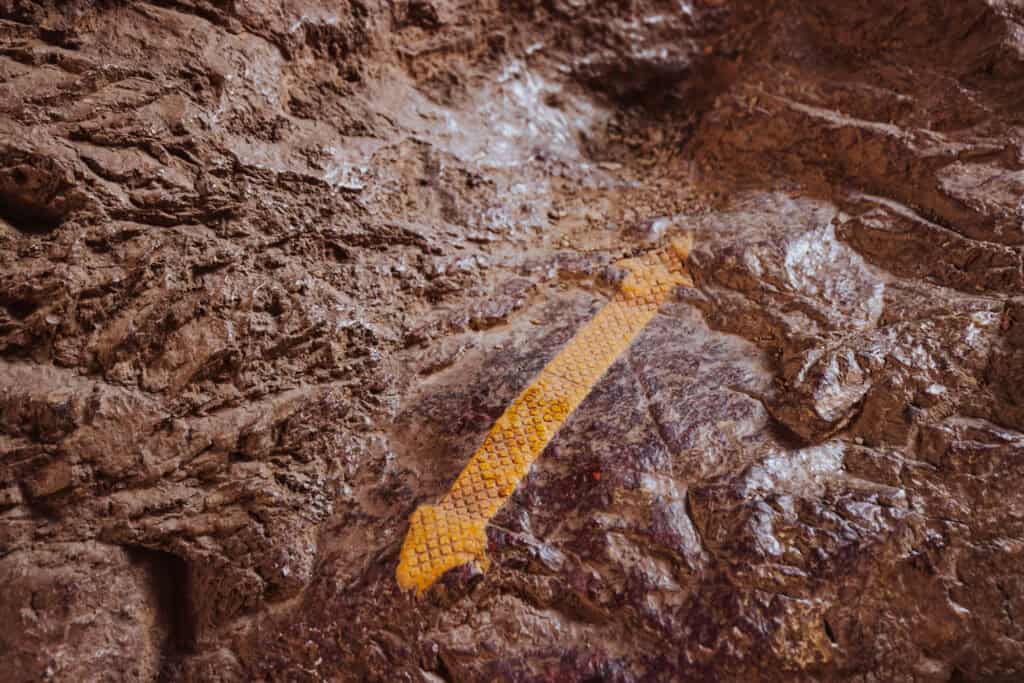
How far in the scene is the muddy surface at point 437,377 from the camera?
1.65m


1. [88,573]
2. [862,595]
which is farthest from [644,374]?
[88,573]

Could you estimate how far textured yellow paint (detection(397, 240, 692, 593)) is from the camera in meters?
1.81

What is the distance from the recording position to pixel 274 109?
2.17 m

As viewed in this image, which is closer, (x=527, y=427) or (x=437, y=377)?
(x=527, y=427)

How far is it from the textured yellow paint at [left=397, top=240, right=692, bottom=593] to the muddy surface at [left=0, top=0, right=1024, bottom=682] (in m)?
0.06

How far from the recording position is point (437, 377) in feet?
7.34

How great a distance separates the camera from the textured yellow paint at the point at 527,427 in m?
1.81

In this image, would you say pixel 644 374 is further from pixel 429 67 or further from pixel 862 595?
pixel 429 67

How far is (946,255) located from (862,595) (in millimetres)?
1223

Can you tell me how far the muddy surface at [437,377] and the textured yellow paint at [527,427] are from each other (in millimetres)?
57

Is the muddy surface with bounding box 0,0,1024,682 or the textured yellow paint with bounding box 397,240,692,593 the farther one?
the textured yellow paint with bounding box 397,240,692,593

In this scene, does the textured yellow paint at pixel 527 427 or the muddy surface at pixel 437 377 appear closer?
the muddy surface at pixel 437 377

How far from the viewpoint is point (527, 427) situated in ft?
6.64

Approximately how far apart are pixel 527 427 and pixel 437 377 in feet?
1.33
